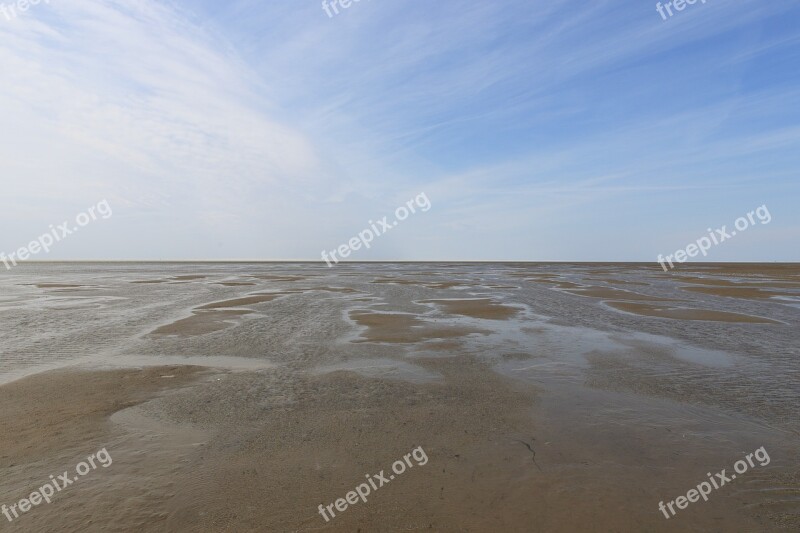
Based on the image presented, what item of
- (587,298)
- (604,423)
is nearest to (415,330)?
(604,423)

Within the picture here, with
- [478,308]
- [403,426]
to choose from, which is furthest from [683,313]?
[403,426]

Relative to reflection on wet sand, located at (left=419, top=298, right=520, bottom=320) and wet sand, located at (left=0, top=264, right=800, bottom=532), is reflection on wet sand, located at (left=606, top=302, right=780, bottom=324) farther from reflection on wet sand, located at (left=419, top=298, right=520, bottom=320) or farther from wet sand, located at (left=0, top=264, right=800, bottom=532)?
reflection on wet sand, located at (left=419, top=298, right=520, bottom=320)

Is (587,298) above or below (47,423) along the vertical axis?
below

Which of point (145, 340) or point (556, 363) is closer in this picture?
point (556, 363)

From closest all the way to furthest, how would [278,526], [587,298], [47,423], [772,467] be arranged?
[278,526], [772,467], [47,423], [587,298]

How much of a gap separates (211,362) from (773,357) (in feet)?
51.1

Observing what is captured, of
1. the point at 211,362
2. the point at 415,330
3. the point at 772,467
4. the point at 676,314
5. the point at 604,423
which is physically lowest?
the point at 676,314

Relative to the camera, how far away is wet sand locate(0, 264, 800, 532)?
174 inches

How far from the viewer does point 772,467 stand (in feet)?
17.5

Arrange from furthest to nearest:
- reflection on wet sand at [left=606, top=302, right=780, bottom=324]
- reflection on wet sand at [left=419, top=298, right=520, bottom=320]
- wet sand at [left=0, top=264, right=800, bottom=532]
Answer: reflection on wet sand at [left=419, top=298, right=520, bottom=320]
reflection on wet sand at [left=606, top=302, right=780, bottom=324]
wet sand at [left=0, top=264, right=800, bottom=532]

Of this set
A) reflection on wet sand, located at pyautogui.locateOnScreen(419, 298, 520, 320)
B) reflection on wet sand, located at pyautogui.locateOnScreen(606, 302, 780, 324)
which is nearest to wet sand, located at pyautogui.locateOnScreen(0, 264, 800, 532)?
reflection on wet sand, located at pyautogui.locateOnScreen(606, 302, 780, 324)

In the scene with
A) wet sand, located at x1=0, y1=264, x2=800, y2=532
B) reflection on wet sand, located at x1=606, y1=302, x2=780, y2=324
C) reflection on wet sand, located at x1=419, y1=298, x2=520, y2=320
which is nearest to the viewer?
wet sand, located at x1=0, y1=264, x2=800, y2=532

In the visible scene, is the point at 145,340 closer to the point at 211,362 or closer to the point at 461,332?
the point at 211,362

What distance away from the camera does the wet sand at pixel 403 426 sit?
14.5ft
